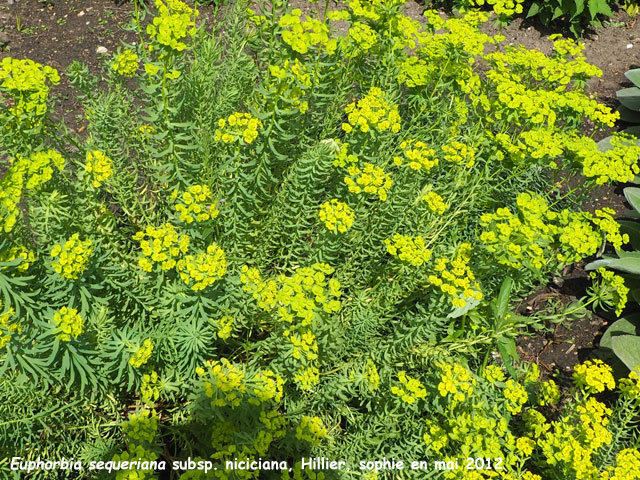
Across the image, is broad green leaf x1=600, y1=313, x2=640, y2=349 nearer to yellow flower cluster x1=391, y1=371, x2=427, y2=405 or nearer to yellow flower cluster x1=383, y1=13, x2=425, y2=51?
yellow flower cluster x1=391, y1=371, x2=427, y2=405

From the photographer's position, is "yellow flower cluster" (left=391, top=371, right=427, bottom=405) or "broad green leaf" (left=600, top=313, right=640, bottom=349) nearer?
"yellow flower cluster" (left=391, top=371, right=427, bottom=405)

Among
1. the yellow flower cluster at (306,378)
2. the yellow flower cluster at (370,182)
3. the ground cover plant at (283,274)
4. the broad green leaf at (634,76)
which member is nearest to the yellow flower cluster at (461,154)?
the ground cover plant at (283,274)

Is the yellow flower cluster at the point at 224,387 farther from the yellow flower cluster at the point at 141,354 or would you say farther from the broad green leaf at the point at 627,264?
the broad green leaf at the point at 627,264

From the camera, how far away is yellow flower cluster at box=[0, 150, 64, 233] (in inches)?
75.2

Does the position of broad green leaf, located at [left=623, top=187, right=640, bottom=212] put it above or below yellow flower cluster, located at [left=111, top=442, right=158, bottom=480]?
below

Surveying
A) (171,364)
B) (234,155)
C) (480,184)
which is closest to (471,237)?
(480,184)

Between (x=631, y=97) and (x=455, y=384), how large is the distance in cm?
420

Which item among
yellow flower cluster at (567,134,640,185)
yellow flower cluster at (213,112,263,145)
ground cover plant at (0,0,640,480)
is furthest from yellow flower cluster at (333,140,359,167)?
yellow flower cluster at (567,134,640,185)

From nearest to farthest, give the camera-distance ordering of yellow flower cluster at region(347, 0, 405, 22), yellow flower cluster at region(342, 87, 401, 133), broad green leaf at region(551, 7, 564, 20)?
yellow flower cluster at region(342, 87, 401, 133)
yellow flower cluster at region(347, 0, 405, 22)
broad green leaf at region(551, 7, 564, 20)

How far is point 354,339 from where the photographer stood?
285cm

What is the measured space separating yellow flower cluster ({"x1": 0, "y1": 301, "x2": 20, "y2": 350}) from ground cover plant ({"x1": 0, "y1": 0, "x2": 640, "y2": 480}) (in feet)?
0.05

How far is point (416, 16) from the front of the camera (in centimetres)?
615

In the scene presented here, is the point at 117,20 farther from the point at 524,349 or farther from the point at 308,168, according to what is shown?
the point at 524,349

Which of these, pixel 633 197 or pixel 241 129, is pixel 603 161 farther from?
pixel 241 129
